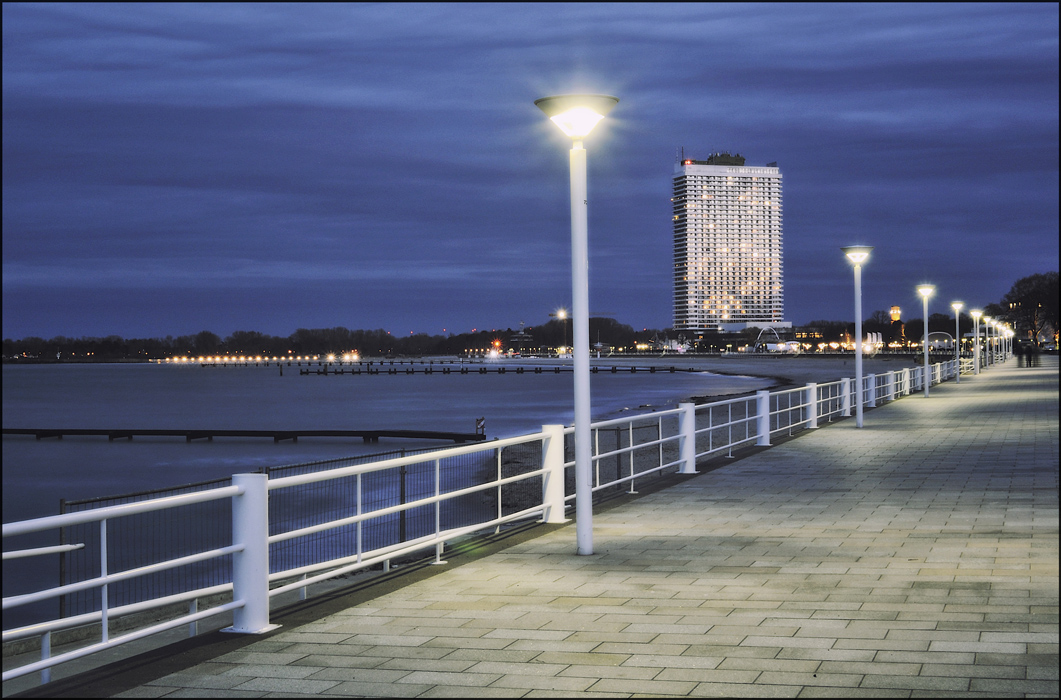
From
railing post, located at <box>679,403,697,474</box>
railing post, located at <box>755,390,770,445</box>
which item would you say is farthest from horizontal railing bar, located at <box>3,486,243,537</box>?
railing post, located at <box>755,390,770,445</box>

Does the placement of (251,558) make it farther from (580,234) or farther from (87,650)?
(580,234)

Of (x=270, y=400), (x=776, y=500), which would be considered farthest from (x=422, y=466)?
(x=270, y=400)

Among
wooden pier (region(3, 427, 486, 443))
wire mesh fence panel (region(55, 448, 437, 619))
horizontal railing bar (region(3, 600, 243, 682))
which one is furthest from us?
wooden pier (region(3, 427, 486, 443))

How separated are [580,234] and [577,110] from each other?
1.03m

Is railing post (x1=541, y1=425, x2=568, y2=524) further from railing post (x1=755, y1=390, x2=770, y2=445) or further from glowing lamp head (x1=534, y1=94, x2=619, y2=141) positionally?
railing post (x1=755, y1=390, x2=770, y2=445)

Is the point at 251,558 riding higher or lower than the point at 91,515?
lower

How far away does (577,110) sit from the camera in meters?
8.72

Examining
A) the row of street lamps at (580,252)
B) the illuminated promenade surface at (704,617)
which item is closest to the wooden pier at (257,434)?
the illuminated promenade surface at (704,617)

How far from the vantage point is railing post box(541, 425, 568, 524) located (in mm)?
10578

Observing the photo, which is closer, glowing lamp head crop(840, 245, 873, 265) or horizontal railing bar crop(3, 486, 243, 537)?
horizontal railing bar crop(3, 486, 243, 537)

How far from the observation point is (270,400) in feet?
376

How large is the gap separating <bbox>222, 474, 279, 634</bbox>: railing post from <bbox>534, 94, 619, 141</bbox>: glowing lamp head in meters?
4.08

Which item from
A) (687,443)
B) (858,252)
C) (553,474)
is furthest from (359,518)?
(858,252)

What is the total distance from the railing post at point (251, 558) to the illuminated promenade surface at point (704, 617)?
0.17 meters
